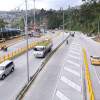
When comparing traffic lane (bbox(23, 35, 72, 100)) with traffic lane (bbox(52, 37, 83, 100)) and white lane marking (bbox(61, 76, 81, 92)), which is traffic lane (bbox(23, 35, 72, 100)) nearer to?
traffic lane (bbox(52, 37, 83, 100))

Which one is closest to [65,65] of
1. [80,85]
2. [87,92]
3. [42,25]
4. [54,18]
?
[80,85]

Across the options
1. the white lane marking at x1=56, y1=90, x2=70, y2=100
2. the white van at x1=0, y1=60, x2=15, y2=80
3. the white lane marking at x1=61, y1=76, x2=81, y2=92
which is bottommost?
the white lane marking at x1=56, y1=90, x2=70, y2=100

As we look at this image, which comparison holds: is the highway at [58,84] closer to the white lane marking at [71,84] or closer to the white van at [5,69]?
the white lane marking at [71,84]

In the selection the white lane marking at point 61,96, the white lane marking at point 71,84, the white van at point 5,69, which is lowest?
the white lane marking at point 61,96

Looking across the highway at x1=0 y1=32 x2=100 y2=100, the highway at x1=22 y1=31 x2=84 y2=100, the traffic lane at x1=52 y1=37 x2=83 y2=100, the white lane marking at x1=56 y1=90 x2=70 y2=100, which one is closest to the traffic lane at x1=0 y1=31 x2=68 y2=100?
the highway at x1=0 y1=32 x2=100 y2=100

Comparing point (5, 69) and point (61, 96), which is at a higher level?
point (5, 69)

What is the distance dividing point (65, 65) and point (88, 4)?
250 ft

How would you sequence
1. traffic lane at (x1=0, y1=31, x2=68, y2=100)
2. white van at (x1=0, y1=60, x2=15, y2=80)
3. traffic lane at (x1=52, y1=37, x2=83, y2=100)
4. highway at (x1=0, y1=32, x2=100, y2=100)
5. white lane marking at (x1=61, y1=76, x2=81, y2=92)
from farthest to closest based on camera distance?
white van at (x1=0, y1=60, x2=15, y2=80), white lane marking at (x1=61, y1=76, x2=81, y2=92), traffic lane at (x1=0, y1=31, x2=68, y2=100), highway at (x1=0, y1=32, x2=100, y2=100), traffic lane at (x1=52, y1=37, x2=83, y2=100)

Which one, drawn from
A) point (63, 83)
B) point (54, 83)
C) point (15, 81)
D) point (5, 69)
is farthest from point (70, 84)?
point (5, 69)

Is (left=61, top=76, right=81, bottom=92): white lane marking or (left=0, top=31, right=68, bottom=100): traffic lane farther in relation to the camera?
(left=61, top=76, right=81, bottom=92): white lane marking

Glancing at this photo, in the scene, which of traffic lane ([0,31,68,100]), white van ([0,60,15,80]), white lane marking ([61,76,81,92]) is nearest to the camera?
traffic lane ([0,31,68,100])

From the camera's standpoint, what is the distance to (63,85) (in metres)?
15.7

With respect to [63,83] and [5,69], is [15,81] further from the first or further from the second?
[63,83]

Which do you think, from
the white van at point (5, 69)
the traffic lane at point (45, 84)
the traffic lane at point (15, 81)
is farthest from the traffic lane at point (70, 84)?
the white van at point (5, 69)
